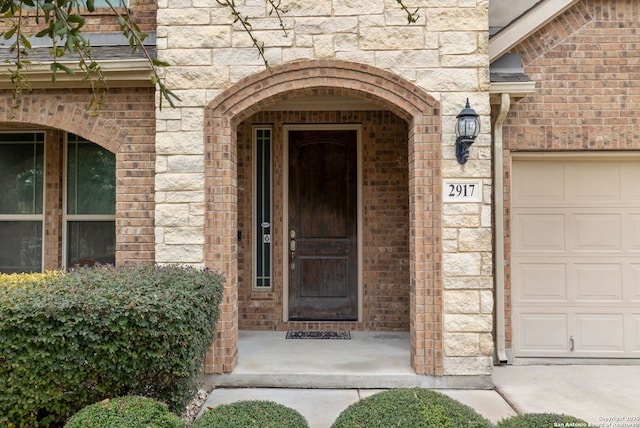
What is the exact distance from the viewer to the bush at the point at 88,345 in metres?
3.11

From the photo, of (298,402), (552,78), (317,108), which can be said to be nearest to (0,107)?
(317,108)

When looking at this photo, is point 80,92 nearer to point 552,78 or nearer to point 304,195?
point 304,195

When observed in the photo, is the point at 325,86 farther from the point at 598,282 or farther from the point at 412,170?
the point at 598,282

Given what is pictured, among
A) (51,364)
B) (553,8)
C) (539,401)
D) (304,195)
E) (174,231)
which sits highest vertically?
(553,8)

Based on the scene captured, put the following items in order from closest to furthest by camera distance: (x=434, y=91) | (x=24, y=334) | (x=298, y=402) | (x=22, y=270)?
(x=24, y=334), (x=298, y=402), (x=434, y=91), (x=22, y=270)

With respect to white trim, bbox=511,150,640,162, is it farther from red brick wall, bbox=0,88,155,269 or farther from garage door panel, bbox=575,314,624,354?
red brick wall, bbox=0,88,155,269

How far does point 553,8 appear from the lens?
5.09 m

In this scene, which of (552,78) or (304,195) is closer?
(552,78)

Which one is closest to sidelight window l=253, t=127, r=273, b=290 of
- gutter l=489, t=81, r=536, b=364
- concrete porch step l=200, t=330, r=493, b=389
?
concrete porch step l=200, t=330, r=493, b=389

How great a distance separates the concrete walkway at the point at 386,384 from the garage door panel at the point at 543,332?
0.28 meters

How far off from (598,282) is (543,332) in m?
0.86

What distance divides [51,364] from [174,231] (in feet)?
5.34

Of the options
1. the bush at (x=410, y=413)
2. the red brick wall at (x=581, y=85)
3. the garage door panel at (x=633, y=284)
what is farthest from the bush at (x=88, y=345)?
the garage door panel at (x=633, y=284)

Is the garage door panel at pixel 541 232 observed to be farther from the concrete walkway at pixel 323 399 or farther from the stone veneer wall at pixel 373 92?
the concrete walkway at pixel 323 399
